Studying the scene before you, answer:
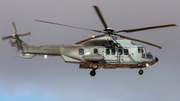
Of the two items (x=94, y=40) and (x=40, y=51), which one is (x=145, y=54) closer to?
(x=94, y=40)

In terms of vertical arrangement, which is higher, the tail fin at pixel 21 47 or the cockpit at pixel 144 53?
the tail fin at pixel 21 47

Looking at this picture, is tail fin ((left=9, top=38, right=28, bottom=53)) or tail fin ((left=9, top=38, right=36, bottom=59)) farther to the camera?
tail fin ((left=9, top=38, right=28, bottom=53))

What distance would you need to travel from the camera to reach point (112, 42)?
29.8 m

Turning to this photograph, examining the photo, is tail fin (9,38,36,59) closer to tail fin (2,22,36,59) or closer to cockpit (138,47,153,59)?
tail fin (2,22,36,59)

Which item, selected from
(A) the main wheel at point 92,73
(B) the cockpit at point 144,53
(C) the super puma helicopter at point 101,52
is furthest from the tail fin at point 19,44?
(B) the cockpit at point 144,53

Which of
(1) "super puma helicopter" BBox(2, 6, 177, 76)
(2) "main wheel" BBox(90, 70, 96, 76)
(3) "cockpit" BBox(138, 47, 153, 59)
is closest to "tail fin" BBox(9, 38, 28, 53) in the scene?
(1) "super puma helicopter" BBox(2, 6, 177, 76)

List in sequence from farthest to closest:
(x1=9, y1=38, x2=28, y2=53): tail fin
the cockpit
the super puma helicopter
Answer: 1. (x1=9, y1=38, x2=28, y2=53): tail fin
2. the cockpit
3. the super puma helicopter

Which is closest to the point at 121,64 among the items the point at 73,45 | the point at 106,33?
the point at 106,33

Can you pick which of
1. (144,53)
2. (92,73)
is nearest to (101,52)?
(92,73)

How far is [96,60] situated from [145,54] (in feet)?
19.7

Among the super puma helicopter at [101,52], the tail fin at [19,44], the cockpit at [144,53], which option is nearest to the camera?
the super puma helicopter at [101,52]

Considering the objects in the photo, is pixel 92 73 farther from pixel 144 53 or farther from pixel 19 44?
pixel 19 44

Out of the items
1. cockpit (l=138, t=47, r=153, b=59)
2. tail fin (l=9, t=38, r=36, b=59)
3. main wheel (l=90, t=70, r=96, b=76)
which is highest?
tail fin (l=9, t=38, r=36, b=59)

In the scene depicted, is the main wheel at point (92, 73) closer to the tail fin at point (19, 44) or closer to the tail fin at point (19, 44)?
the tail fin at point (19, 44)
